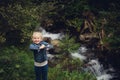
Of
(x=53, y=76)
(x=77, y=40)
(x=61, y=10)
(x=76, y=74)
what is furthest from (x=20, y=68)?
(x=61, y=10)

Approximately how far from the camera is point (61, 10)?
14.0m

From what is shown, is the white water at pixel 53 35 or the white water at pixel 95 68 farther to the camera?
the white water at pixel 53 35

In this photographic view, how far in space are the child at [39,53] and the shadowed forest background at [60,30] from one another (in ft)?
5.76

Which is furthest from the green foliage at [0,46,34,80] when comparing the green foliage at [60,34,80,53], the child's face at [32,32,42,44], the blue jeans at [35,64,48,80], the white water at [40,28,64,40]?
the white water at [40,28,64,40]

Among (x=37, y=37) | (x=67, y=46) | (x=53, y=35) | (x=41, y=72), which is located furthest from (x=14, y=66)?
(x=53, y=35)

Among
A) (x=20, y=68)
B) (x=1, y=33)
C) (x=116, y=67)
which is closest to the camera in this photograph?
(x=20, y=68)

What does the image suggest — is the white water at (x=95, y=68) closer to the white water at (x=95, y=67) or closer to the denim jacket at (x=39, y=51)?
the white water at (x=95, y=67)

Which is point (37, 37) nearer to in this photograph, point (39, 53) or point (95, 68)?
point (39, 53)

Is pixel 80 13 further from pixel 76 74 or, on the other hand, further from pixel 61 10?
pixel 76 74

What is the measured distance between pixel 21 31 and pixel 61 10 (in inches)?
141

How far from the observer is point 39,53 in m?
7.73

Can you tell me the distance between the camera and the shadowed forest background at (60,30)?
10.0 meters

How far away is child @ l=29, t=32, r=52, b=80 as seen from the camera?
7547 millimetres

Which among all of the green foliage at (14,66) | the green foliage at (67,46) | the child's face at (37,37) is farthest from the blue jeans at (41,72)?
the green foliage at (67,46)
